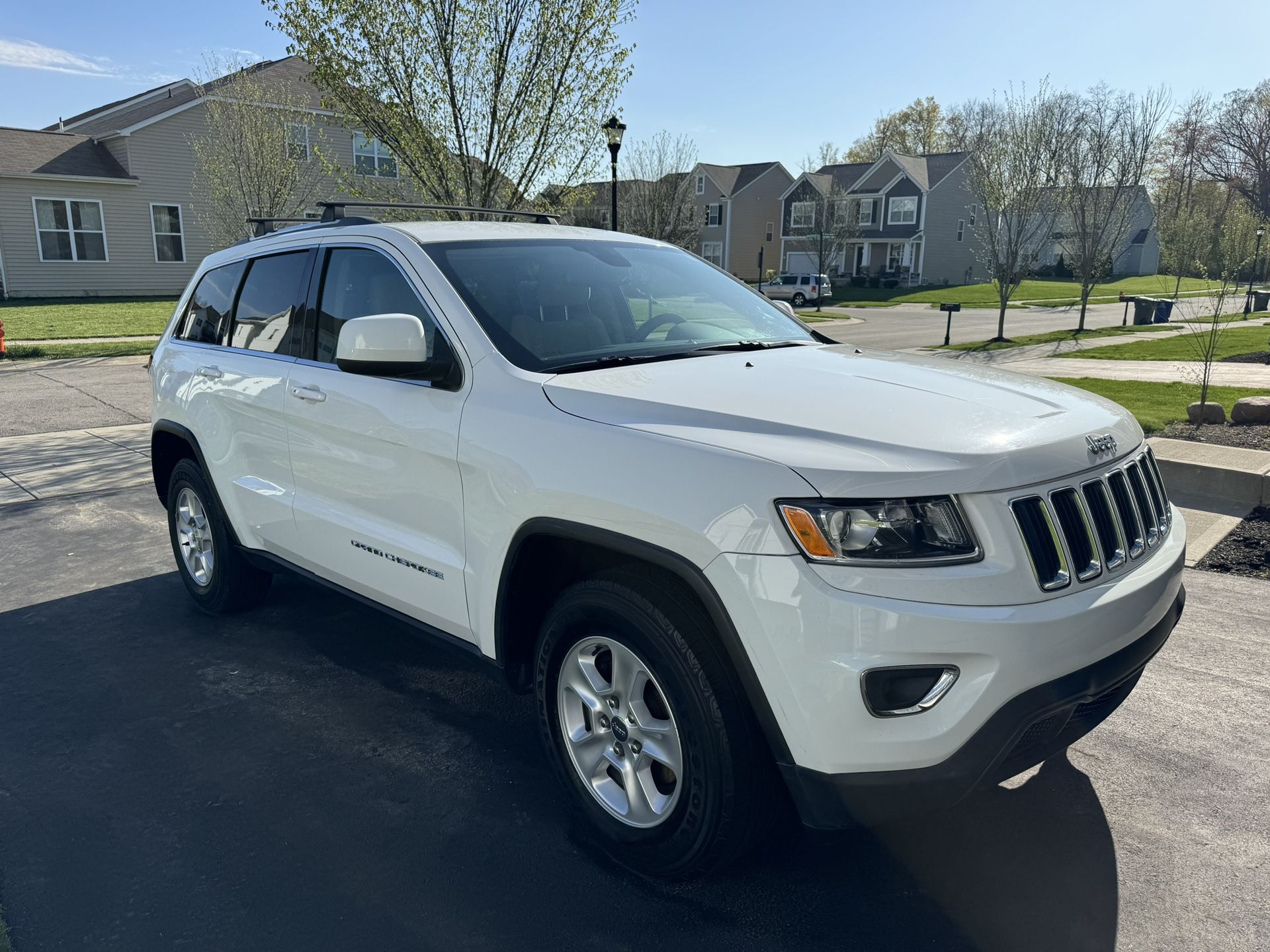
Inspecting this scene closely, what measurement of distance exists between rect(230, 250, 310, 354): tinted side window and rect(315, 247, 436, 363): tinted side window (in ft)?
0.74

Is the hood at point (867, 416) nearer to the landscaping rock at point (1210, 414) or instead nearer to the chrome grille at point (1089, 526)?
the chrome grille at point (1089, 526)

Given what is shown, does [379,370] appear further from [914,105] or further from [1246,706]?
[914,105]

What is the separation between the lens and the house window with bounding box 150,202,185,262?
105ft

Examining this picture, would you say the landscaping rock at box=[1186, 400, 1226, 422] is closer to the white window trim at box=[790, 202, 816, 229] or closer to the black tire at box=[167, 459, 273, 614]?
the black tire at box=[167, 459, 273, 614]

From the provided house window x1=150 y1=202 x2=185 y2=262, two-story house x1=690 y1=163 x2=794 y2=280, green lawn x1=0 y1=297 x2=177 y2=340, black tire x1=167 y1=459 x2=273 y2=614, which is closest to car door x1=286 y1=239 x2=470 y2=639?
black tire x1=167 y1=459 x2=273 y2=614

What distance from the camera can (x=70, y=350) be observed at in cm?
1856

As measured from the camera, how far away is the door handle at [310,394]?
3885 mm

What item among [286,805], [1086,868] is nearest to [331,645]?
[286,805]

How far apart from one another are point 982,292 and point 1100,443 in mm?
54763

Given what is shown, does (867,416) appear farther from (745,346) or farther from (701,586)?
(745,346)

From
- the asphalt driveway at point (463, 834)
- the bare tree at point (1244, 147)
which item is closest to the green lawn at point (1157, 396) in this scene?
the asphalt driveway at point (463, 834)

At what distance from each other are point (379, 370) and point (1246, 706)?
12.2ft

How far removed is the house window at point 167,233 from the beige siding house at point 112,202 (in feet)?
0.10

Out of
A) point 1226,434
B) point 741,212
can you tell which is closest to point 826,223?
point 741,212
